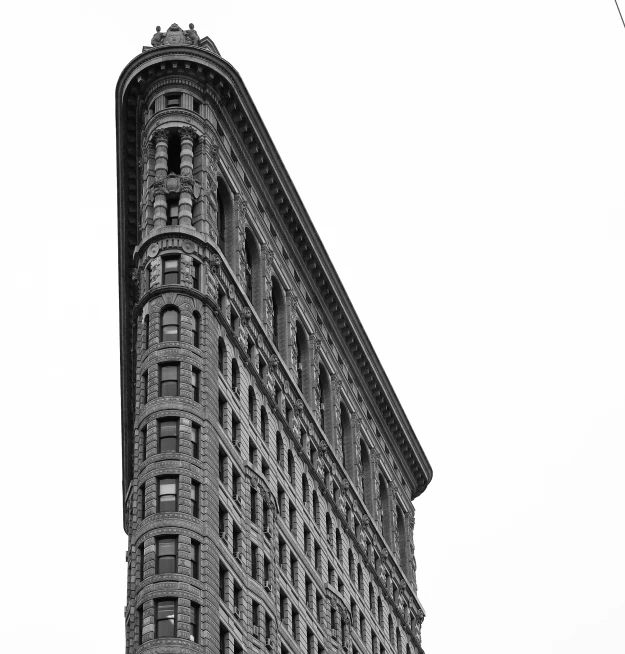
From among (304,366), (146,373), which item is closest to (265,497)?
(146,373)

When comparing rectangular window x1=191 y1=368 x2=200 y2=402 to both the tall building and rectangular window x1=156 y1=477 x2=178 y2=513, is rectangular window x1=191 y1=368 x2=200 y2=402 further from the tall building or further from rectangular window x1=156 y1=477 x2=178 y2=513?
rectangular window x1=156 y1=477 x2=178 y2=513

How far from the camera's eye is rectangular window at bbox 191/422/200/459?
94812mm

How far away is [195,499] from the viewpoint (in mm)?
92875

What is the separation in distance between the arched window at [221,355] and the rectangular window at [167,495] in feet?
38.1

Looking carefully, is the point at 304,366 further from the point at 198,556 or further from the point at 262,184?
the point at 198,556

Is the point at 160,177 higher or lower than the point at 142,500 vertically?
higher

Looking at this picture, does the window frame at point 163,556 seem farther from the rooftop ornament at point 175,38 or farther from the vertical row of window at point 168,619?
the rooftop ornament at point 175,38

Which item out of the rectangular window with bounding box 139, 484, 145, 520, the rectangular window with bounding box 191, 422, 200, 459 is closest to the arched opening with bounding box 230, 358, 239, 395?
the rectangular window with bounding box 191, 422, 200, 459

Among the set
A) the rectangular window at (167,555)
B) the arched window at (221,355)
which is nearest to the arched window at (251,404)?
the arched window at (221,355)

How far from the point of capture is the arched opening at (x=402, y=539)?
458 feet

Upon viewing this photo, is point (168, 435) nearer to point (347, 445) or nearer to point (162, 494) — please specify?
point (162, 494)

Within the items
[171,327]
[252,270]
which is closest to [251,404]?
[171,327]

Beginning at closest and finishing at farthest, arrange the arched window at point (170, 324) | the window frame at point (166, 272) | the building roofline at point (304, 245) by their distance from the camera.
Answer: the arched window at point (170, 324) → the window frame at point (166, 272) → the building roofline at point (304, 245)

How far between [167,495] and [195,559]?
4283 millimetres
